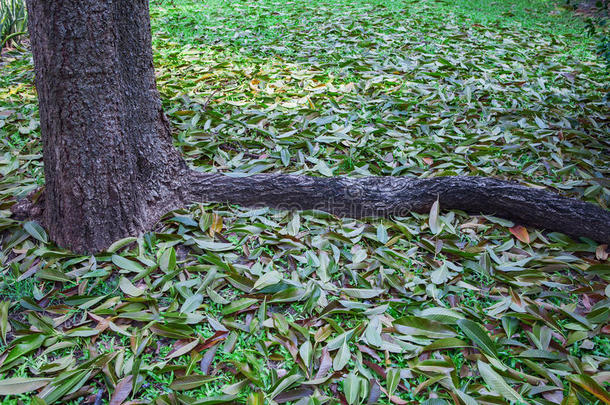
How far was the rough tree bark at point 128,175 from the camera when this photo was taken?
5.24ft

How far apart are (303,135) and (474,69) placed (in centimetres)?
182

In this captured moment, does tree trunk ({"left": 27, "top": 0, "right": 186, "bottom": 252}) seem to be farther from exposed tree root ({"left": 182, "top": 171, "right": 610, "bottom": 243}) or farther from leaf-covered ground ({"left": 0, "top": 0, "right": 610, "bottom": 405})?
exposed tree root ({"left": 182, "top": 171, "right": 610, "bottom": 243})

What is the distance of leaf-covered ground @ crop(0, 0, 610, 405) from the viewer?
4.38 ft

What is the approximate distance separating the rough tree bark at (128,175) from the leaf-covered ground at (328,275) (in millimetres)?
75

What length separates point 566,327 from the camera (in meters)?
1.54

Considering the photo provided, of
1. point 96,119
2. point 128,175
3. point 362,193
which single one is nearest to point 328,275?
point 362,193

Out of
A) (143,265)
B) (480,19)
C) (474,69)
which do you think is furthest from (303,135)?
(480,19)

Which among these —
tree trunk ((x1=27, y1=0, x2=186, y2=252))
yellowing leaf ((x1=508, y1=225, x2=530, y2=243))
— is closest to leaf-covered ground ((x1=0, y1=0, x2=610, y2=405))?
yellowing leaf ((x1=508, y1=225, x2=530, y2=243))

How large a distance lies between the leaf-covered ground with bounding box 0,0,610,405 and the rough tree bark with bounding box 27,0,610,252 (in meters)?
0.07

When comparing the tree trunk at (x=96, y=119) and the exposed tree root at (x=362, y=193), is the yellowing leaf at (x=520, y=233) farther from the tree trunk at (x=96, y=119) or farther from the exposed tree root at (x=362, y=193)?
the tree trunk at (x=96, y=119)

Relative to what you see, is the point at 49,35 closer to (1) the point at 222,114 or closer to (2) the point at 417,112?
(1) the point at 222,114

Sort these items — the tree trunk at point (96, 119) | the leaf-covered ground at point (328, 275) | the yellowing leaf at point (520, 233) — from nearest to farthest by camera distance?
1. the leaf-covered ground at point (328, 275)
2. the tree trunk at point (96, 119)
3. the yellowing leaf at point (520, 233)

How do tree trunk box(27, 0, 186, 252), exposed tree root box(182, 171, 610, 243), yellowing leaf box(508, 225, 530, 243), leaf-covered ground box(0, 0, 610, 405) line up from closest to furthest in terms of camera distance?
leaf-covered ground box(0, 0, 610, 405) < tree trunk box(27, 0, 186, 252) < yellowing leaf box(508, 225, 530, 243) < exposed tree root box(182, 171, 610, 243)

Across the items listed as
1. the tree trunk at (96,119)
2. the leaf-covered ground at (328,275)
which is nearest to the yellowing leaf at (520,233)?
the leaf-covered ground at (328,275)
